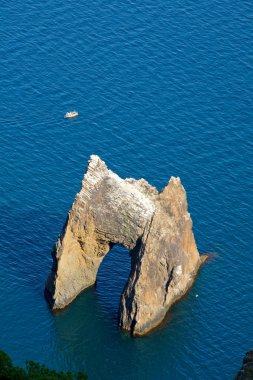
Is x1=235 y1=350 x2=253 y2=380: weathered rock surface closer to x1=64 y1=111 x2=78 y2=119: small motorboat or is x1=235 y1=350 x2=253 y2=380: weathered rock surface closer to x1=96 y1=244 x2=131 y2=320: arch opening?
x1=96 y1=244 x2=131 y2=320: arch opening

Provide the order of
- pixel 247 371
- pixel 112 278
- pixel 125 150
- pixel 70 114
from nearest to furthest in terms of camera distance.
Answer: pixel 247 371
pixel 112 278
pixel 125 150
pixel 70 114

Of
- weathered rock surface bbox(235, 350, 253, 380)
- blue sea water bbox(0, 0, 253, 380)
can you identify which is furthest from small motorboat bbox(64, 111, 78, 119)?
weathered rock surface bbox(235, 350, 253, 380)

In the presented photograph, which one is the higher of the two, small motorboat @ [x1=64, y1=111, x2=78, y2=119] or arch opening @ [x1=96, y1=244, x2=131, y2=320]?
small motorboat @ [x1=64, y1=111, x2=78, y2=119]

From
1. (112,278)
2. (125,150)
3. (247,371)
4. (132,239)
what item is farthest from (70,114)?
(247,371)

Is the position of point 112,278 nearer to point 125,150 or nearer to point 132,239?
point 132,239

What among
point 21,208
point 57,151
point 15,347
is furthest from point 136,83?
point 15,347

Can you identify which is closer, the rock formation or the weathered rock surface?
the weathered rock surface

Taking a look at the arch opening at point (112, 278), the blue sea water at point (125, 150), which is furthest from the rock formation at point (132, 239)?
the arch opening at point (112, 278)
